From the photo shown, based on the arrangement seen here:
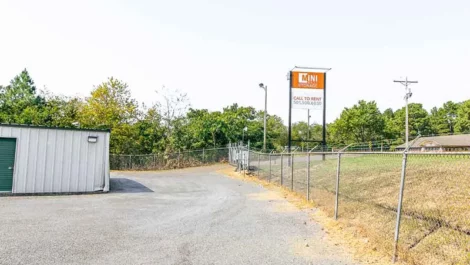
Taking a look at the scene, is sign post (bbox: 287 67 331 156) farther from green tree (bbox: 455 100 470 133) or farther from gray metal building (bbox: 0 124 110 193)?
green tree (bbox: 455 100 470 133)

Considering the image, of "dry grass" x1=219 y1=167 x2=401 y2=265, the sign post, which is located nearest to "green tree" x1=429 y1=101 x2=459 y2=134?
the sign post

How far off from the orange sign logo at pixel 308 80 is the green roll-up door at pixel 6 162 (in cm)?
1624

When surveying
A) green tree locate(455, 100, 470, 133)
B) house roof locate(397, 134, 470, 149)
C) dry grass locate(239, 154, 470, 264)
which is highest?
green tree locate(455, 100, 470, 133)

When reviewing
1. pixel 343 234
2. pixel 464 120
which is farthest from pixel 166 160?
pixel 464 120

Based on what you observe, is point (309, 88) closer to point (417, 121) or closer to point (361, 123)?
point (361, 123)

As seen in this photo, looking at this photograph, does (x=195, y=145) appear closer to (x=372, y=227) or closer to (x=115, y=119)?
(x=115, y=119)

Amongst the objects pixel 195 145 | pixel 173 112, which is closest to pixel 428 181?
pixel 195 145

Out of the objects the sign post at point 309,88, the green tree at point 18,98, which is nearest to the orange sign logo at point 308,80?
the sign post at point 309,88

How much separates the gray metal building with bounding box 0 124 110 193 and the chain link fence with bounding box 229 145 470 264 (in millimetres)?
8600

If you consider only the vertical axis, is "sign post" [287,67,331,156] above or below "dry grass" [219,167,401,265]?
above

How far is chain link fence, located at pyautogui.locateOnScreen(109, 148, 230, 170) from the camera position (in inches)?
1089

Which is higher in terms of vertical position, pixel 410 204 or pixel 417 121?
pixel 417 121

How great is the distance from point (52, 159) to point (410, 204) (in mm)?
12834

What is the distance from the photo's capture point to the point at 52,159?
523 inches
